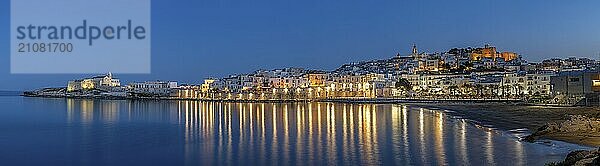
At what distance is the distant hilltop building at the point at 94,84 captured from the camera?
10953cm

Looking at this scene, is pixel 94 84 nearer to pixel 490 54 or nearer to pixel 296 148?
pixel 490 54

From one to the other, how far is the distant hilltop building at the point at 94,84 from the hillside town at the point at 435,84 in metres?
0.40

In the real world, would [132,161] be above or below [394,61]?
below

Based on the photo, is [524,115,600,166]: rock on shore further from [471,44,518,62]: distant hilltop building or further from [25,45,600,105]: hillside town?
[471,44,518,62]: distant hilltop building

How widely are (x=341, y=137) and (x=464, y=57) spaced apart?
82314 mm

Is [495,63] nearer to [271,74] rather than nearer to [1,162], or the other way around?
[271,74]

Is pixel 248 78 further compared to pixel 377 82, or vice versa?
pixel 248 78

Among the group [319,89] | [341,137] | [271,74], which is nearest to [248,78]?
[271,74]

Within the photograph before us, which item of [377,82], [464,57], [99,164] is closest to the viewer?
[99,164]

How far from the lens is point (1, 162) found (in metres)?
11.0

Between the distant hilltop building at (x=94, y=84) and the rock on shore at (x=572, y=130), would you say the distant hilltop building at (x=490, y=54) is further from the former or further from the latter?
the rock on shore at (x=572, y=130)

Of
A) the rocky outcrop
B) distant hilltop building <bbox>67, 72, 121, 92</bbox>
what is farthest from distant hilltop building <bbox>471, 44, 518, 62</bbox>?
the rocky outcrop

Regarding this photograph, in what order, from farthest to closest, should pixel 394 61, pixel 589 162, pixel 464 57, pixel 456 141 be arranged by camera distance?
pixel 394 61 < pixel 464 57 < pixel 456 141 < pixel 589 162

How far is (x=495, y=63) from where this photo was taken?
82.6m
